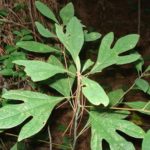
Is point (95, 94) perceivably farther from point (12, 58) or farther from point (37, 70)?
point (12, 58)

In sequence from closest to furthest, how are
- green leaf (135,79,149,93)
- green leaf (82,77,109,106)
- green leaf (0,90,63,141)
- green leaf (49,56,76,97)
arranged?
green leaf (82,77,109,106) → green leaf (0,90,63,141) → green leaf (49,56,76,97) → green leaf (135,79,149,93)

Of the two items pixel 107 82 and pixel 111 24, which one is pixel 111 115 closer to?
pixel 107 82

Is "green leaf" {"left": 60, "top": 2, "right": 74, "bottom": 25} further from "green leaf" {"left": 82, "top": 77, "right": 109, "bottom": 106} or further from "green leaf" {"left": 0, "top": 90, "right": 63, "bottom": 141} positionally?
"green leaf" {"left": 82, "top": 77, "right": 109, "bottom": 106}

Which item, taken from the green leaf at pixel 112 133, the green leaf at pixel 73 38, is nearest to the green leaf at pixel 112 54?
the green leaf at pixel 73 38

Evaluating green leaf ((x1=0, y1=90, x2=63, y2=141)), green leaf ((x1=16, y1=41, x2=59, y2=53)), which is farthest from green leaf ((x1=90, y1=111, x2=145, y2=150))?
green leaf ((x1=16, y1=41, x2=59, y2=53))

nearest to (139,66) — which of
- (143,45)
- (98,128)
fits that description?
(98,128)

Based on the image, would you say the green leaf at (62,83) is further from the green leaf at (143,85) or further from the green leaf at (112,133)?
the green leaf at (143,85)
